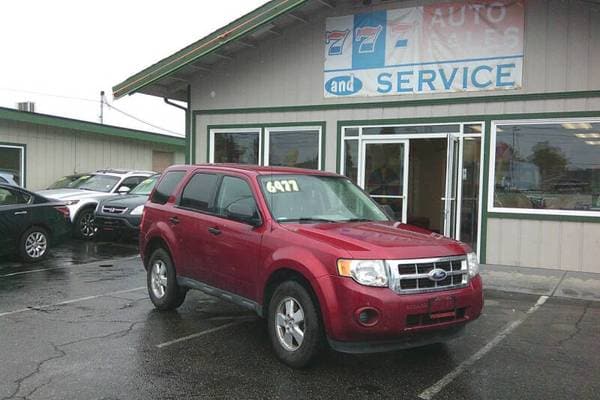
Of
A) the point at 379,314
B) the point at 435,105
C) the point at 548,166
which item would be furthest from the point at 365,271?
the point at 435,105

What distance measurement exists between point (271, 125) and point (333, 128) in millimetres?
1516

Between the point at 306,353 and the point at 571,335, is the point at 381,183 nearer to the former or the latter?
the point at 571,335

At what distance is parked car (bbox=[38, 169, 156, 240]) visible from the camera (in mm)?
13906

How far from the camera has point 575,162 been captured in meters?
9.75

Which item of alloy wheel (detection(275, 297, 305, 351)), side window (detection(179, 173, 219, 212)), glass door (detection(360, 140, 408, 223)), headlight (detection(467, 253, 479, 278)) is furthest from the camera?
glass door (detection(360, 140, 408, 223))

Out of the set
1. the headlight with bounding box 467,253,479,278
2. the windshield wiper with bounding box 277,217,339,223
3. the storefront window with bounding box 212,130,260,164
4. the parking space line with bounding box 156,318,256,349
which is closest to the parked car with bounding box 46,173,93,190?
the storefront window with bounding box 212,130,260,164

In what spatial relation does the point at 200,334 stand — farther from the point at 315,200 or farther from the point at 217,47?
the point at 217,47

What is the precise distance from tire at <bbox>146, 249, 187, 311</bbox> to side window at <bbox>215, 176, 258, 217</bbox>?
1.16 meters

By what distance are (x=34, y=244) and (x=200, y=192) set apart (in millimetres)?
5532

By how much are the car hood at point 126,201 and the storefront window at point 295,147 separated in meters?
3.29

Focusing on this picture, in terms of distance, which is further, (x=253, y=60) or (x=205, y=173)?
(x=253, y=60)

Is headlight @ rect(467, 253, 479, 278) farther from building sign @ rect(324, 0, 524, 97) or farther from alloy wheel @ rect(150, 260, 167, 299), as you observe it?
building sign @ rect(324, 0, 524, 97)

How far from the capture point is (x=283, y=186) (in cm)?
597

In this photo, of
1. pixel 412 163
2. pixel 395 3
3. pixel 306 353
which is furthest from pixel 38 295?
pixel 395 3
